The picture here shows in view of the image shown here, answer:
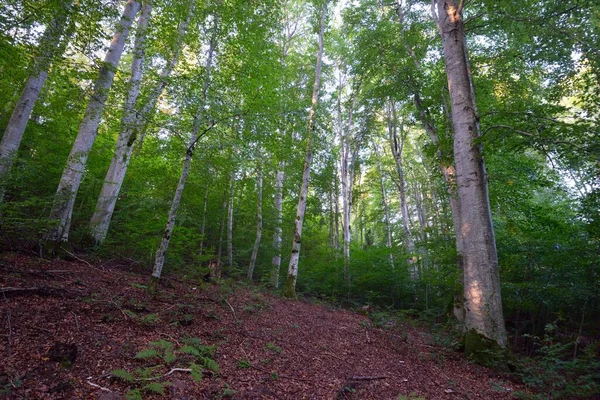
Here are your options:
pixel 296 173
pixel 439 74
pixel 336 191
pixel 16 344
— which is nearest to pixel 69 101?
pixel 16 344

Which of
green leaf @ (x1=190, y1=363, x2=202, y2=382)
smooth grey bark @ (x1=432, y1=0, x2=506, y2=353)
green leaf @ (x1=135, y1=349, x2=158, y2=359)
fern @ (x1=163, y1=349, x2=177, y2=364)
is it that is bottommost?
green leaf @ (x1=190, y1=363, x2=202, y2=382)

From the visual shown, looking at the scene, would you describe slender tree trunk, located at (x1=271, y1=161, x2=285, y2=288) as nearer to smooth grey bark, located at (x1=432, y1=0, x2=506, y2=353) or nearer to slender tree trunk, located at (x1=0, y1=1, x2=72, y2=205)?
smooth grey bark, located at (x1=432, y1=0, x2=506, y2=353)

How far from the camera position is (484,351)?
4727 mm

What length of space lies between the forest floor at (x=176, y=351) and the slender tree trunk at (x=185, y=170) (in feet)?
1.96

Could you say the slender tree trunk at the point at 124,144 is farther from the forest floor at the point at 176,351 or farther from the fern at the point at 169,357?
the fern at the point at 169,357

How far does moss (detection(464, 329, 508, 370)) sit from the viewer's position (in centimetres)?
451

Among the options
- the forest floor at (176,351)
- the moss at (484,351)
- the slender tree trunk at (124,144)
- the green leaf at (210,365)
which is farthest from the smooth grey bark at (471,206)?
the slender tree trunk at (124,144)

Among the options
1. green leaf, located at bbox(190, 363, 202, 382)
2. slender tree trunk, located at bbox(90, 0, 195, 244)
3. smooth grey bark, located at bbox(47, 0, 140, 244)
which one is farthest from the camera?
slender tree trunk, located at bbox(90, 0, 195, 244)

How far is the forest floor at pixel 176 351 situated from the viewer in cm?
270

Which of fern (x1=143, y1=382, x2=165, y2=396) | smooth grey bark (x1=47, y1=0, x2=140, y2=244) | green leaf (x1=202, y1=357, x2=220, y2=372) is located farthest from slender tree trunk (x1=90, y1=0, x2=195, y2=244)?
fern (x1=143, y1=382, x2=165, y2=396)

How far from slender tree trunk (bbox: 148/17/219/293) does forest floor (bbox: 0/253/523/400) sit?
0.60 meters

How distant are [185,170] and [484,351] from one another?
6143 millimetres

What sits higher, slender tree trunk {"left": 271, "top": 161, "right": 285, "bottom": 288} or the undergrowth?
slender tree trunk {"left": 271, "top": 161, "right": 285, "bottom": 288}

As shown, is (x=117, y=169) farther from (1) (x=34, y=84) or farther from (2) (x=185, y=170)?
(2) (x=185, y=170)
